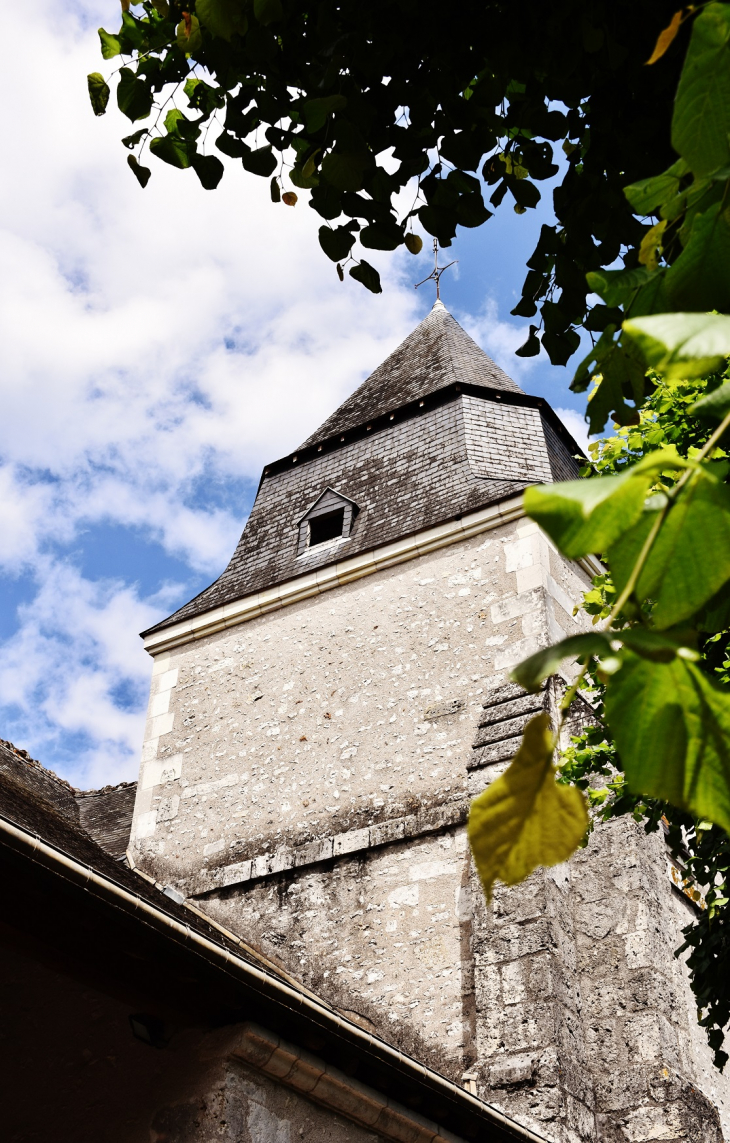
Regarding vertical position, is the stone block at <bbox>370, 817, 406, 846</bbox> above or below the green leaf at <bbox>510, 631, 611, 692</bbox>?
above

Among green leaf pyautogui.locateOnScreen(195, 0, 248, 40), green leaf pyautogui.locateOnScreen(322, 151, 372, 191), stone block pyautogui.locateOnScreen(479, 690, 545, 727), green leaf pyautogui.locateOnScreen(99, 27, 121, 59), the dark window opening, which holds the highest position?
the dark window opening

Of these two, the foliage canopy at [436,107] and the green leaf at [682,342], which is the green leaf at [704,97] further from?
the foliage canopy at [436,107]

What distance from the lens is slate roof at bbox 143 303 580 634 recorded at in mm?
10461

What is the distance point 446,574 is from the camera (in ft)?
31.5

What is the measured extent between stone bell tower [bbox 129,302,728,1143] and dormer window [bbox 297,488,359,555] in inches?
1.4

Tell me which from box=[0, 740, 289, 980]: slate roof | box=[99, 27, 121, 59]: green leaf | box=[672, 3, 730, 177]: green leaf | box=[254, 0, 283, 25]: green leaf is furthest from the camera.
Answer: box=[0, 740, 289, 980]: slate roof

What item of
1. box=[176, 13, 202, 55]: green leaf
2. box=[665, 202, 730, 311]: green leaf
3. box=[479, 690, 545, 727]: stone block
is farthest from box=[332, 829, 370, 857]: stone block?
box=[665, 202, 730, 311]: green leaf

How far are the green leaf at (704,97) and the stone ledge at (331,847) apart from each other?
721cm

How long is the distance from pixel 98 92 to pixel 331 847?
22.3 ft

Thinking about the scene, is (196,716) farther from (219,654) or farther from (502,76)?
(502,76)

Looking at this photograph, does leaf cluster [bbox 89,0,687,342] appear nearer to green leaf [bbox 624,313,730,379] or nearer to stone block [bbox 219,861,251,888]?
green leaf [bbox 624,313,730,379]

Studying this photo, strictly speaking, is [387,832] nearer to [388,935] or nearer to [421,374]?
[388,935]

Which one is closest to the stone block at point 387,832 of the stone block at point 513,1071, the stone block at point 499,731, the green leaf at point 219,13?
the stone block at point 499,731

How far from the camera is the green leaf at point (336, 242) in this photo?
2875mm
